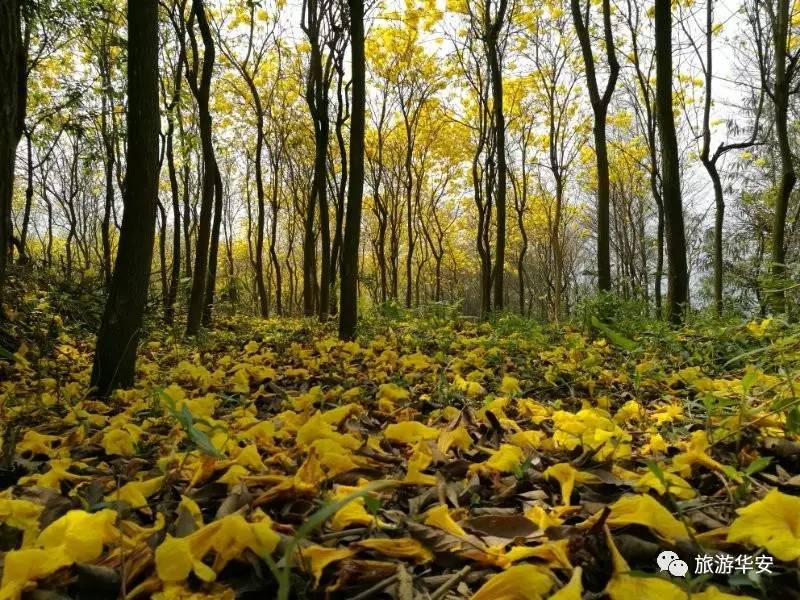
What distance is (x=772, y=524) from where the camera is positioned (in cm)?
89

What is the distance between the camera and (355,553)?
96 cm

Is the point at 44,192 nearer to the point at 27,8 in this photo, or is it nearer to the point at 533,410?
the point at 27,8

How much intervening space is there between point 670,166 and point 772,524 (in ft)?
21.5

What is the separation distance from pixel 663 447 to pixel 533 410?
62cm

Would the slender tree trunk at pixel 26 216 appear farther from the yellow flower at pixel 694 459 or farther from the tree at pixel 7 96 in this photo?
the yellow flower at pixel 694 459

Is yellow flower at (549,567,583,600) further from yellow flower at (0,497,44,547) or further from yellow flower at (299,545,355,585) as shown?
yellow flower at (0,497,44,547)

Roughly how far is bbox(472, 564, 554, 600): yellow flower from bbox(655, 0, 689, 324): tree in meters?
5.90

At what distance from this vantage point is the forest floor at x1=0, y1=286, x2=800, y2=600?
2.90 feet

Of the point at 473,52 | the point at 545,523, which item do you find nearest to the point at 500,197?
the point at 473,52

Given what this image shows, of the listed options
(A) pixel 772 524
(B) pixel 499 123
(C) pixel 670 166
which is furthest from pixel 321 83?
(A) pixel 772 524

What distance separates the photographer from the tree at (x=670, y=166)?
610 centimetres

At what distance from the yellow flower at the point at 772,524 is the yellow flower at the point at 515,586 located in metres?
0.36

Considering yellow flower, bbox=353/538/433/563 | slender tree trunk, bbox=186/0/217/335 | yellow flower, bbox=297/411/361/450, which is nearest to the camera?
yellow flower, bbox=353/538/433/563

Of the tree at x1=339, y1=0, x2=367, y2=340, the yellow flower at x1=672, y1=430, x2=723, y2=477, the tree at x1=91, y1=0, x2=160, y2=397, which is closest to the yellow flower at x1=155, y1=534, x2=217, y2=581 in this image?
the yellow flower at x1=672, y1=430, x2=723, y2=477
